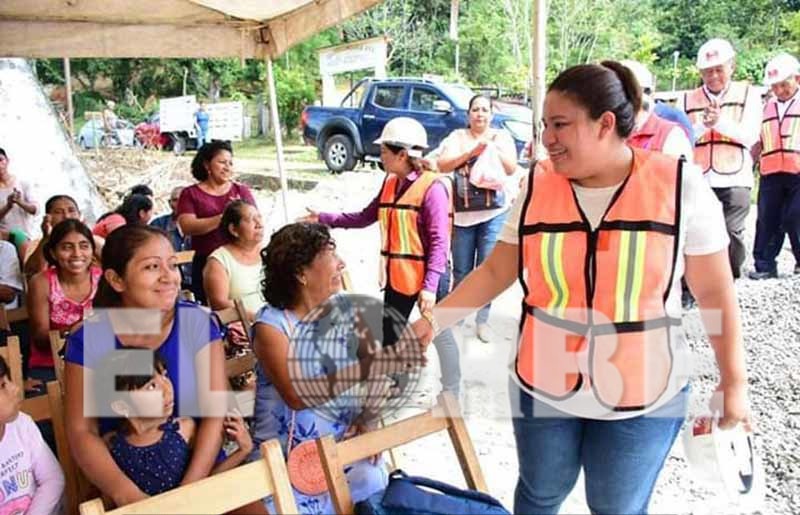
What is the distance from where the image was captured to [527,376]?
1724 mm

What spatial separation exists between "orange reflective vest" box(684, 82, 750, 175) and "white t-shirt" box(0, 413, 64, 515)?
13.3 feet

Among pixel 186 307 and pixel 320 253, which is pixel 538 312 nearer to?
pixel 320 253

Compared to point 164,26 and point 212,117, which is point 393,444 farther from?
point 212,117

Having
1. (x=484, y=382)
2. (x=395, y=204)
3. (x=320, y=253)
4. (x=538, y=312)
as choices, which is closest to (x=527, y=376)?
(x=538, y=312)

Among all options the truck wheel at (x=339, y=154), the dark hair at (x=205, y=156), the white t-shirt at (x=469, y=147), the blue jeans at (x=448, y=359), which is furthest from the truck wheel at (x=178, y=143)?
the blue jeans at (x=448, y=359)

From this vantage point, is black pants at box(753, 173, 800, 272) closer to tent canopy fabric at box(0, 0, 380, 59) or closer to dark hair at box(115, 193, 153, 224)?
tent canopy fabric at box(0, 0, 380, 59)

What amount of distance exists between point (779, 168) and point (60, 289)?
4.98m

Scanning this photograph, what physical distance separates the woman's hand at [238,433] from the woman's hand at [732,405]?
1.29 metres

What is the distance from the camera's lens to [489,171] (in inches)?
163

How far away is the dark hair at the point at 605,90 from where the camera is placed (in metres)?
1.52

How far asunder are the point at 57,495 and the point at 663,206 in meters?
1.81

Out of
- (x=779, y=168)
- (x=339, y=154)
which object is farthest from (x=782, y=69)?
(x=339, y=154)

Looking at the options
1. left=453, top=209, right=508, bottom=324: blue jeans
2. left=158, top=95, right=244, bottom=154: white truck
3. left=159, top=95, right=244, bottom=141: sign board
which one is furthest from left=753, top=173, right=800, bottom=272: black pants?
left=159, top=95, right=244, bottom=141: sign board

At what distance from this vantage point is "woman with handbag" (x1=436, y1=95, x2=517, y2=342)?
4.13 metres
